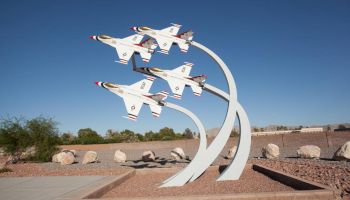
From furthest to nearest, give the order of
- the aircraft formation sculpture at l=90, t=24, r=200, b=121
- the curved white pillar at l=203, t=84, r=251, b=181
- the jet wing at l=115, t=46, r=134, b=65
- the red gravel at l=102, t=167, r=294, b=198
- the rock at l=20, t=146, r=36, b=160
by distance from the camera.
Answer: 1. the rock at l=20, t=146, r=36, b=160
2. the jet wing at l=115, t=46, r=134, b=65
3. the aircraft formation sculpture at l=90, t=24, r=200, b=121
4. the curved white pillar at l=203, t=84, r=251, b=181
5. the red gravel at l=102, t=167, r=294, b=198

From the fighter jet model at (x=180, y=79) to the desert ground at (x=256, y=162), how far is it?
21.9ft

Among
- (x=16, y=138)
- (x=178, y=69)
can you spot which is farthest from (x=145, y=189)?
(x=16, y=138)

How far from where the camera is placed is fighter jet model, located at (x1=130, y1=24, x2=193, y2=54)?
16.3 metres

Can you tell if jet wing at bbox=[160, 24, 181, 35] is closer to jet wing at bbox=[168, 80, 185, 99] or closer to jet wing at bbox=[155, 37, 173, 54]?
jet wing at bbox=[155, 37, 173, 54]

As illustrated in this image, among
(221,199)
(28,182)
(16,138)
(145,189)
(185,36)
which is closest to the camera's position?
(221,199)

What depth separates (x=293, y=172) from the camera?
1691 centimetres

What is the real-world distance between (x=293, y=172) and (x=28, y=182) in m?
14.5

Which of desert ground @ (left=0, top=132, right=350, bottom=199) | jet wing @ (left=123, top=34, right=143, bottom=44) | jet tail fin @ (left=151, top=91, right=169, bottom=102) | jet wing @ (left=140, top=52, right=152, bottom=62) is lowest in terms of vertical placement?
desert ground @ (left=0, top=132, right=350, bottom=199)

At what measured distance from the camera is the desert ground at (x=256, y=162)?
15.6 meters

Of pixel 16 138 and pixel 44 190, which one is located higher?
pixel 16 138

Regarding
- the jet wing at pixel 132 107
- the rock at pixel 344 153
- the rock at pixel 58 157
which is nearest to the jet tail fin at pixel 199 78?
the jet wing at pixel 132 107

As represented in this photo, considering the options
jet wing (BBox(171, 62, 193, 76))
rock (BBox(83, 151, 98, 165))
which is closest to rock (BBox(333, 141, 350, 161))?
jet wing (BBox(171, 62, 193, 76))

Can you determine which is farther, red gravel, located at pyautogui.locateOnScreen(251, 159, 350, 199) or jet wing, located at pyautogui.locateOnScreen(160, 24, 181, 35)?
jet wing, located at pyautogui.locateOnScreen(160, 24, 181, 35)

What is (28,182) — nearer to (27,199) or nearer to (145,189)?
(27,199)
